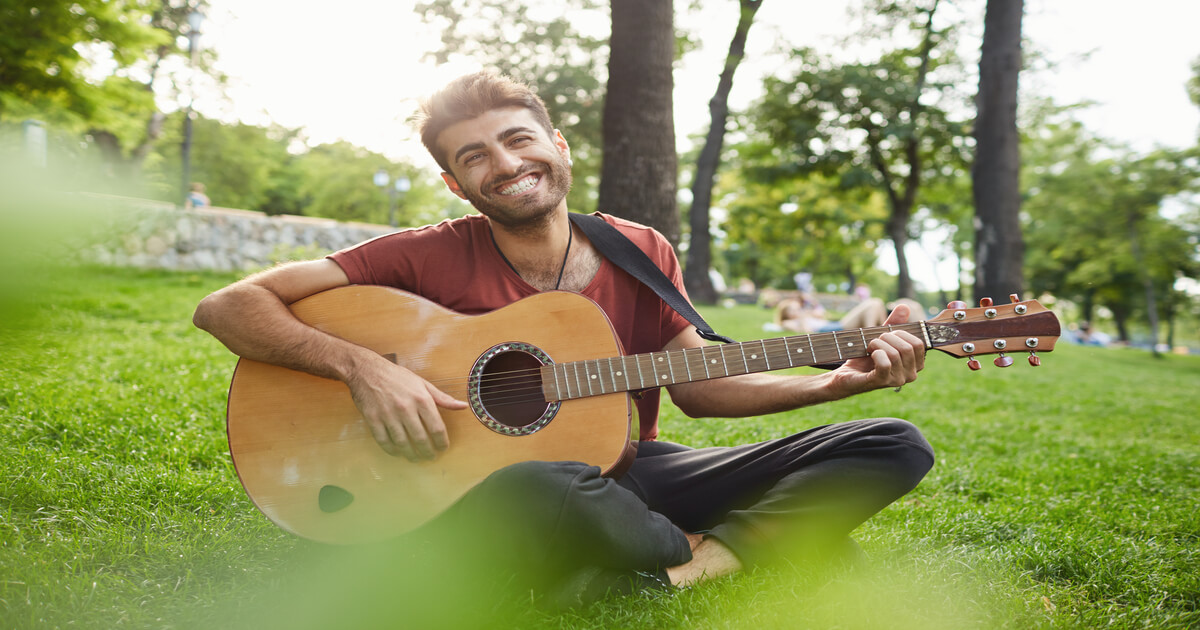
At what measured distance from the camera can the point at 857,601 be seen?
2215 mm

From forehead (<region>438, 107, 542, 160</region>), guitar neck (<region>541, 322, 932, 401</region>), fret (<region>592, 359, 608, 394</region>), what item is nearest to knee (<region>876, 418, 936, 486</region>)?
guitar neck (<region>541, 322, 932, 401</region>)

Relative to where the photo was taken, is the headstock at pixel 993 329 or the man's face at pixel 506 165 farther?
the man's face at pixel 506 165

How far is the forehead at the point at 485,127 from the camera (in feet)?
8.67

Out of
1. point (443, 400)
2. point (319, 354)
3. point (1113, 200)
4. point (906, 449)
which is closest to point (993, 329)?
point (906, 449)

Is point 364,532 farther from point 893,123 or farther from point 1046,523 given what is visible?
point 893,123

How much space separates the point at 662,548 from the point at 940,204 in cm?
2915

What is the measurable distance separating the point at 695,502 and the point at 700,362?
62 centimetres

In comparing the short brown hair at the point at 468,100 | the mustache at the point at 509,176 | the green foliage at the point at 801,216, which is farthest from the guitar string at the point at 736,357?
the green foliage at the point at 801,216

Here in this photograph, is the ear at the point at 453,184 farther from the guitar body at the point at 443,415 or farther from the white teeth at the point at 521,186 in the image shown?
the guitar body at the point at 443,415

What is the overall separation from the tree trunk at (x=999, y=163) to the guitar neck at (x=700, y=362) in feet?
28.1

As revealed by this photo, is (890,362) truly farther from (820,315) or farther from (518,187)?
(820,315)

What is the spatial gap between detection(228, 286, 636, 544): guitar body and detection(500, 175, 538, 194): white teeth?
0.47 metres

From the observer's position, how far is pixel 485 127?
2.65 meters

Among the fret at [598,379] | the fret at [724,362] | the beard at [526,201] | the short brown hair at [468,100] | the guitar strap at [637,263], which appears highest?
the short brown hair at [468,100]
